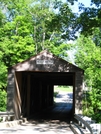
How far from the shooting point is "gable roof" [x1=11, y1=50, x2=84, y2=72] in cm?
1520

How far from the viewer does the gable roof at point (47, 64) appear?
15203 millimetres

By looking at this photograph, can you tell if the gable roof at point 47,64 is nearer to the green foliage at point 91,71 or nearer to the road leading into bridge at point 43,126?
the road leading into bridge at point 43,126

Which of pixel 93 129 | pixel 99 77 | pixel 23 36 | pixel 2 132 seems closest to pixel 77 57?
pixel 23 36

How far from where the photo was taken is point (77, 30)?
15.2 metres

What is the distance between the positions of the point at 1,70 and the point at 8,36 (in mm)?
5211

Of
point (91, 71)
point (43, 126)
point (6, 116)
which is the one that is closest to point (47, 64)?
point (43, 126)

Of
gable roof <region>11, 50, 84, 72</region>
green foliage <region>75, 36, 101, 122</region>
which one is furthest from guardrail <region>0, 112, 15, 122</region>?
green foliage <region>75, 36, 101, 122</region>

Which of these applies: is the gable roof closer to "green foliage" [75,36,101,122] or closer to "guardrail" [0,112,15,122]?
"guardrail" [0,112,15,122]

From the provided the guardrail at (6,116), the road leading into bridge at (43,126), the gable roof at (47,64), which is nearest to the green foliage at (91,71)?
the road leading into bridge at (43,126)

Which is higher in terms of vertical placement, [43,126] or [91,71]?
[91,71]

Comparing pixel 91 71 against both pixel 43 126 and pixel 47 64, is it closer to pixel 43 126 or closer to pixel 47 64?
pixel 47 64

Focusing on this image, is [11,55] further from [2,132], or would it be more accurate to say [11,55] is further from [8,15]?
[2,132]

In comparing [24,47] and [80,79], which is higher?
[24,47]

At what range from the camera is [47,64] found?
601 inches
